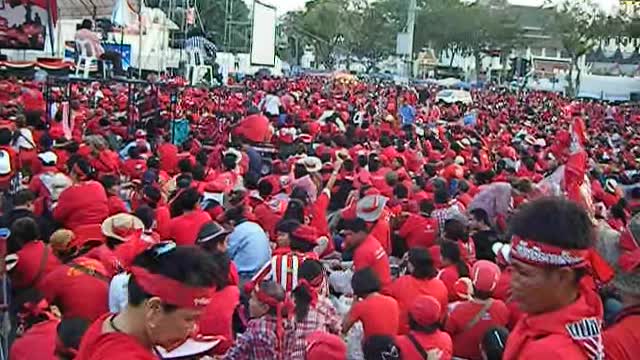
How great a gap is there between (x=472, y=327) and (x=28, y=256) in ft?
10.2

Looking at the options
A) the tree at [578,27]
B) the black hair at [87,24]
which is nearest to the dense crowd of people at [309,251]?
the black hair at [87,24]

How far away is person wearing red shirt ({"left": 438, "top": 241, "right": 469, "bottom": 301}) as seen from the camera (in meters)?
6.71

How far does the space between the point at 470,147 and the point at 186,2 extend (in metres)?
18.7

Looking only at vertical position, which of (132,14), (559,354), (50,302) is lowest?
(50,302)

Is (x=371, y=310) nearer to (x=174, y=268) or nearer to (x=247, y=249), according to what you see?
(x=247, y=249)

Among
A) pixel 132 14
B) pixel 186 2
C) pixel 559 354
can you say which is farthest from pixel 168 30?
pixel 559 354

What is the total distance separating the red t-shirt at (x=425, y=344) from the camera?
4957 mm

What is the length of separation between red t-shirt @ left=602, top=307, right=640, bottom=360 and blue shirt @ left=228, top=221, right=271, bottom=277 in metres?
4.39

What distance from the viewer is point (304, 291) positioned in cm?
509

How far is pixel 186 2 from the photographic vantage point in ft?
105

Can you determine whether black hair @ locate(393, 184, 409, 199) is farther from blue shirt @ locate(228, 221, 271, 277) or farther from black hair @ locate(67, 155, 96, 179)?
black hair @ locate(67, 155, 96, 179)

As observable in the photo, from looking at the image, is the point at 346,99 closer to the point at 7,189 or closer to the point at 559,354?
the point at 7,189

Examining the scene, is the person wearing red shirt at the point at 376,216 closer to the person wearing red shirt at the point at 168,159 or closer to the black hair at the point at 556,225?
the person wearing red shirt at the point at 168,159

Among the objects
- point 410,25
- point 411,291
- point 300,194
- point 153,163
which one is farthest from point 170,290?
point 410,25
